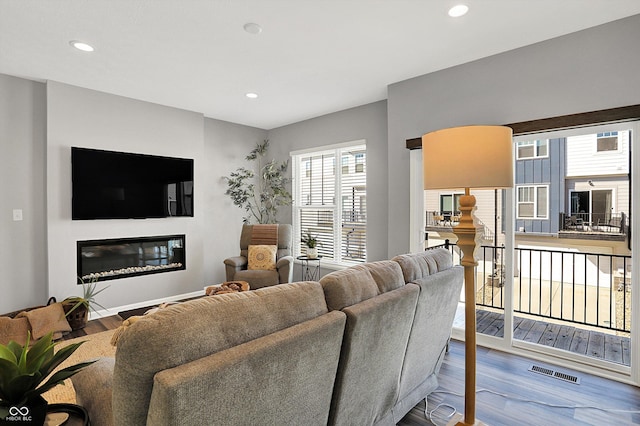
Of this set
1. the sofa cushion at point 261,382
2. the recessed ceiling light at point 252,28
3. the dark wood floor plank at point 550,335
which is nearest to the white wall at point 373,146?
the dark wood floor plank at point 550,335

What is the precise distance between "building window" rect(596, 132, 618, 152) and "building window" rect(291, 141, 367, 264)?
2.57m

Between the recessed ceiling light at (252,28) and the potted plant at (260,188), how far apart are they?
3.04 m

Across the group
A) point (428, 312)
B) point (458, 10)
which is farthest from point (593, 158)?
point (428, 312)

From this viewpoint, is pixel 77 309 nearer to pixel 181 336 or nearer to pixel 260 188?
pixel 260 188

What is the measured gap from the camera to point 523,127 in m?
2.89

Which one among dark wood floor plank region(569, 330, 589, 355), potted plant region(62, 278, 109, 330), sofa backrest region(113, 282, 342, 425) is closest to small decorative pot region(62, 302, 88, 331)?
potted plant region(62, 278, 109, 330)

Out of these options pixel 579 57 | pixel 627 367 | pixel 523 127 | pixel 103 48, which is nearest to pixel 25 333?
pixel 103 48

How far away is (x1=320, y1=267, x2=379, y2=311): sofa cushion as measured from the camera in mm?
1479

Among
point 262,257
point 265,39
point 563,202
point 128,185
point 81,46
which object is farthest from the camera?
point 262,257

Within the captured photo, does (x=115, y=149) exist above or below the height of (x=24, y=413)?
above

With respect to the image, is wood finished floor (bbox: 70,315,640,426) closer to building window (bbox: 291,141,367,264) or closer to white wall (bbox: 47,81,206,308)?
building window (bbox: 291,141,367,264)

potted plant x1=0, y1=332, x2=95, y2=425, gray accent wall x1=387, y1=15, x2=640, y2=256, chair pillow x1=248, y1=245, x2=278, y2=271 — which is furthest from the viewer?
chair pillow x1=248, y1=245, x2=278, y2=271

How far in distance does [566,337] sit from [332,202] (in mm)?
3245

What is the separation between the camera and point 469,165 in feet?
5.25
